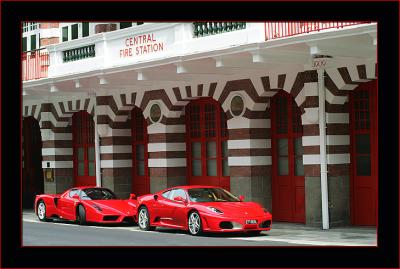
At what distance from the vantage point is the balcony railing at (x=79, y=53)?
29281mm

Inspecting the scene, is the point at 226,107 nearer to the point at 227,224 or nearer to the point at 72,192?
the point at 72,192

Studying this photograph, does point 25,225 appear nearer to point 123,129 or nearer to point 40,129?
point 123,129

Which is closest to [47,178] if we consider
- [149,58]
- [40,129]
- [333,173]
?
[40,129]

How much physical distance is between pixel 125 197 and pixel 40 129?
6701 millimetres

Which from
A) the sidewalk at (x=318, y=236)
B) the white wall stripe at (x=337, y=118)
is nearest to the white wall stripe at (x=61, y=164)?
the sidewalk at (x=318, y=236)

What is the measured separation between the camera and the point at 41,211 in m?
28.2

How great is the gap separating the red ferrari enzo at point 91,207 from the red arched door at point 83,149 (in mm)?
5765

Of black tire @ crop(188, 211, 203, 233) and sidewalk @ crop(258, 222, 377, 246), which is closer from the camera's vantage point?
sidewalk @ crop(258, 222, 377, 246)

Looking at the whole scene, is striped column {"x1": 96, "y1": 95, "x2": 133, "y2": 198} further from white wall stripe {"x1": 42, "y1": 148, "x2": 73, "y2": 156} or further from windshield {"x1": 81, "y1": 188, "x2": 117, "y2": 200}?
windshield {"x1": 81, "y1": 188, "x2": 117, "y2": 200}

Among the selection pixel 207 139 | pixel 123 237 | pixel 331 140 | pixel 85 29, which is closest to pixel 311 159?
pixel 331 140

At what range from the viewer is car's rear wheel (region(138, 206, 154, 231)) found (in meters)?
23.1

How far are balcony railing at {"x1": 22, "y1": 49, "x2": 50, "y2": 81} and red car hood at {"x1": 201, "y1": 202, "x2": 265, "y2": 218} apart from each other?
12464mm

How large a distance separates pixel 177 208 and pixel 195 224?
93 cm

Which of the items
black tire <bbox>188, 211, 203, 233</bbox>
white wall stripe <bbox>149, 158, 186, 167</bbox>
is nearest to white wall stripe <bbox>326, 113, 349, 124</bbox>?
black tire <bbox>188, 211, 203, 233</bbox>
